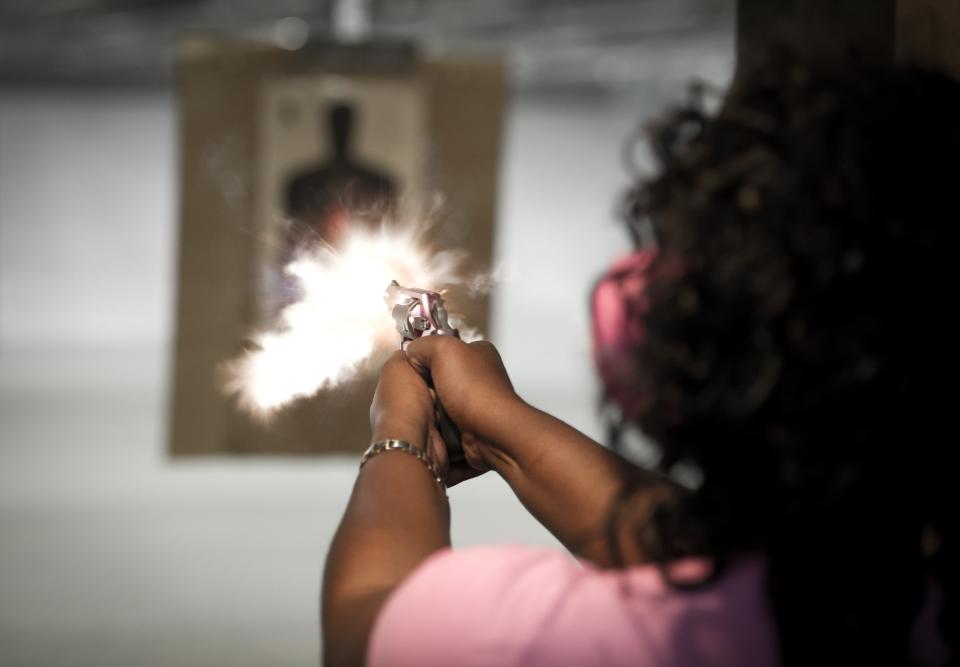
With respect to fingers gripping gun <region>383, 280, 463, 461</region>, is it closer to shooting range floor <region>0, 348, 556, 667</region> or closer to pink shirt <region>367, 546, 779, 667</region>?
pink shirt <region>367, 546, 779, 667</region>

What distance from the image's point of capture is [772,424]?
0.50 m

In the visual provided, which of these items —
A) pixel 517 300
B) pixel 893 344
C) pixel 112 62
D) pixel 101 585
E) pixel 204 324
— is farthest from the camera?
pixel 517 300

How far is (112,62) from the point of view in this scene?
6.13 m

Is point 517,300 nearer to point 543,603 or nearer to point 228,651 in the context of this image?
point 228,651

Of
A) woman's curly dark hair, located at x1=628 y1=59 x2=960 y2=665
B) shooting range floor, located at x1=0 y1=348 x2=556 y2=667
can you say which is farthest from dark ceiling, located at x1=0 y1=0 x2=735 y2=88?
woman's curly dark hair, located at x1=628 y1=59 x2=960 y2=665

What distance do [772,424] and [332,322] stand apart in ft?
1.81

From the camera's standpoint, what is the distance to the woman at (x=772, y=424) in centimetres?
49

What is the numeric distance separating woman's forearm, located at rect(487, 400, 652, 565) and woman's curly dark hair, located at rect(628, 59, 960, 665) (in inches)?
7.8

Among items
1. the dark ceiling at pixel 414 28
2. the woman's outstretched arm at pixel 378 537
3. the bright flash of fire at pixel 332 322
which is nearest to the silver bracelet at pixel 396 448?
the woman's outstretched arm at pixel 378 537

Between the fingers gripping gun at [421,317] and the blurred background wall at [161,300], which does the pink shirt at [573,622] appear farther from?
the fingers gripping gun at [421,317]

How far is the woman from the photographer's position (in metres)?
0.49

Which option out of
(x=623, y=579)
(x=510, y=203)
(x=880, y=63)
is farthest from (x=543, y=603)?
(x=510, y=203)

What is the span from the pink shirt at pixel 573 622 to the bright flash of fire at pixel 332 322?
405 mm

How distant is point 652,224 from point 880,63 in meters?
0.15
